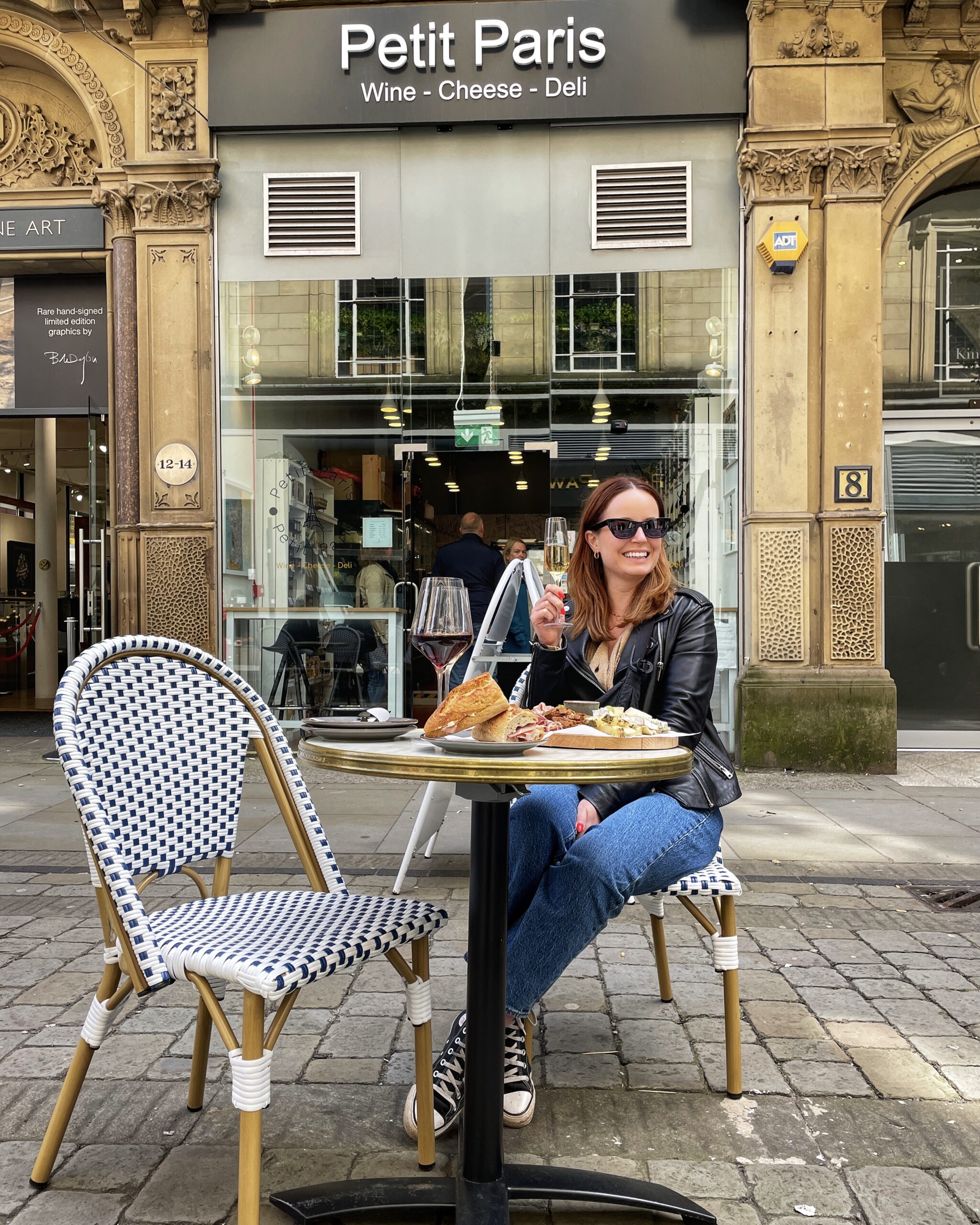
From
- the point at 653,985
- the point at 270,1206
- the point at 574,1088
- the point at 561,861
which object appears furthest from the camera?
the point at 653,985

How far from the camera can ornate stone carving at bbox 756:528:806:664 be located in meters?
7.86

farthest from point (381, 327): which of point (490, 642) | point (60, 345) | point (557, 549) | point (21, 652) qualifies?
point (21, 652)

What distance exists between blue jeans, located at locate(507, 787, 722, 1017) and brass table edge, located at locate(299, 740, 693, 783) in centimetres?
60

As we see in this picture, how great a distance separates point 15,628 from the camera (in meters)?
15.6

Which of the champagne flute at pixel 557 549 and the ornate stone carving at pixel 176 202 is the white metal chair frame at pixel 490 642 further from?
the ornate stone carving at pixel 176 202

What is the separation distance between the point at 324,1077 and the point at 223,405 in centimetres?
667

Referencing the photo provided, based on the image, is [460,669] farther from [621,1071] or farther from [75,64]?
[75,64]

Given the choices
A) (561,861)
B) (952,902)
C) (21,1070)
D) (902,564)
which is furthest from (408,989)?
(902,564)

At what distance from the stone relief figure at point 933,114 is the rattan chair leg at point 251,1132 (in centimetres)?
844

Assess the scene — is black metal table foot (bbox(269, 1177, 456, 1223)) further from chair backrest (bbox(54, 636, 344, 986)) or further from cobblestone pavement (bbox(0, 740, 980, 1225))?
chair backrest (bbox(54, 636, 344, 986))

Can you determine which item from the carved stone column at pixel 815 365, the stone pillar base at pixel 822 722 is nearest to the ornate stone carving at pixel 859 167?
the carved stone column at pixel 815 365

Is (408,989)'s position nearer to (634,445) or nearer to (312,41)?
(634,445)

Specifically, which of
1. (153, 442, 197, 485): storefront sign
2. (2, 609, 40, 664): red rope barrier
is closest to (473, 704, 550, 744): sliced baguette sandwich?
(153, 442, 197, 485): storefront sign

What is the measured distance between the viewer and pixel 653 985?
349cm
